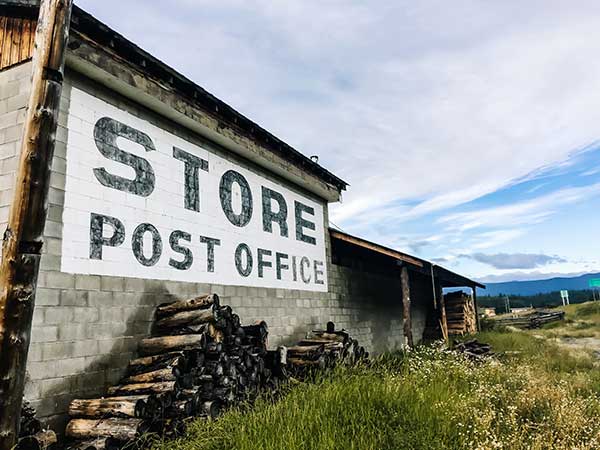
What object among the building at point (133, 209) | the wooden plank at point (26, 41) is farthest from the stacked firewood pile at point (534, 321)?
the wooden plank at point (26, 41)

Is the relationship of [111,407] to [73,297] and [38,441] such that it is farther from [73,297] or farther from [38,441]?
[73,297]

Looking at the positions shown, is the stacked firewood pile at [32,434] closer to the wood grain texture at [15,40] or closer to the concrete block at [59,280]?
the concrete block at [59,280]

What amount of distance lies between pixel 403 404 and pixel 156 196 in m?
4.78

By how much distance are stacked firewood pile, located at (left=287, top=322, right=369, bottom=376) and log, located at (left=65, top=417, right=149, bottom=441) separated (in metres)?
3.67

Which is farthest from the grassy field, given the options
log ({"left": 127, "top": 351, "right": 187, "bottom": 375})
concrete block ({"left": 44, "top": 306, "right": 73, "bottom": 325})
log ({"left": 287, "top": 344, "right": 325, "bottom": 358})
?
concrete block ({"left": 44, "top": 306, "right": 73, "bottom": 325})

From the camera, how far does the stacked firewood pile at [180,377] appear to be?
16.7 ft

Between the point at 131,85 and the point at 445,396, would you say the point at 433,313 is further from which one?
the point at 131,85

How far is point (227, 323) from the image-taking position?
269 inches

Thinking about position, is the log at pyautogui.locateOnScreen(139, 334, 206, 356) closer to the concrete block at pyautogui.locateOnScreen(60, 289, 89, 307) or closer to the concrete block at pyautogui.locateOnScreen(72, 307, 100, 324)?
the concrete block at pyautogui.locateOnScreen(72, 307, 100, 324)

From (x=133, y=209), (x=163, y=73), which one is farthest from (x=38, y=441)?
(x=163, y=73)

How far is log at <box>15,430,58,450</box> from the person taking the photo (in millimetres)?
4492

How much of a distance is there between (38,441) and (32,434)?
146mm

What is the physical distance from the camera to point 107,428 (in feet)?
16.4

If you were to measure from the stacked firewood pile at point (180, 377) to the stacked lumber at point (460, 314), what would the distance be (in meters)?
15.9
